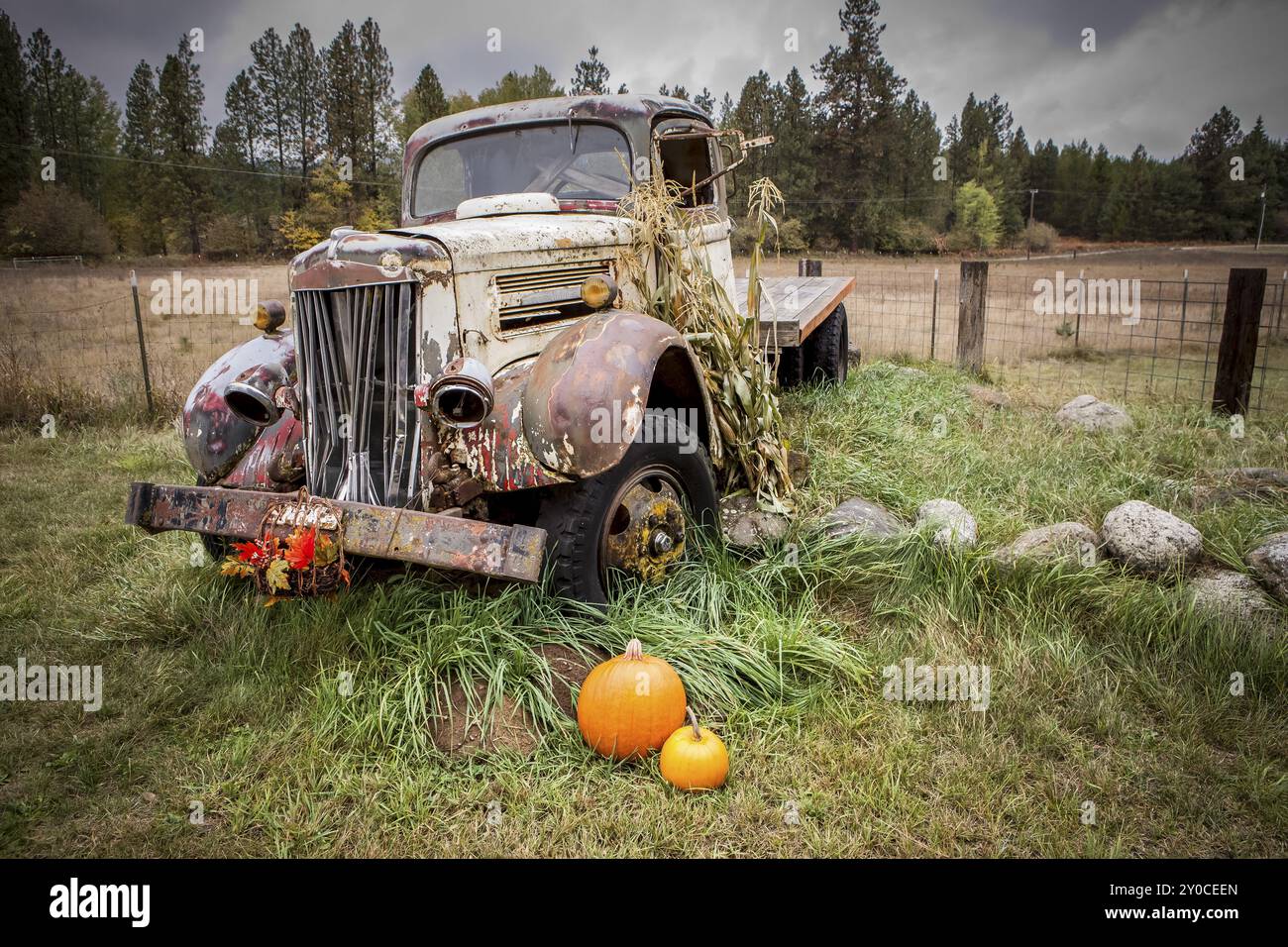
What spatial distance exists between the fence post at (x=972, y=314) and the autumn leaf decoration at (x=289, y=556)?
7384 mm

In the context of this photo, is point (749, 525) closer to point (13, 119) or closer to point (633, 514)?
point (633, 514)

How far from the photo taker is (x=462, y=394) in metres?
2.91

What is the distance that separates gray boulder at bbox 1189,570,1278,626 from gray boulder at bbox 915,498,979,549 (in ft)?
3.02

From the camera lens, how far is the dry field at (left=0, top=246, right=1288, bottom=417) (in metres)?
7.90

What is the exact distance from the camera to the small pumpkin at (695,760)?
257 centimetres

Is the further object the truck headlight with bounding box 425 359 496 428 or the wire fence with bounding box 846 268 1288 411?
the wire fence with bounding box 846 268 1288 411

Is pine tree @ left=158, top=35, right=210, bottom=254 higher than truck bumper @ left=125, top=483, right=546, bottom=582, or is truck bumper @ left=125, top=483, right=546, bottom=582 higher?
pine tree @ left=158, top=35, right=210, bottom=254

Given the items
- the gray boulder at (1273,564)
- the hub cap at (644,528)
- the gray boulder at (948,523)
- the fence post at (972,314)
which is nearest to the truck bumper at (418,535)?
the hub cap at (644,528)

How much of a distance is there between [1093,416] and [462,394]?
5151 mm

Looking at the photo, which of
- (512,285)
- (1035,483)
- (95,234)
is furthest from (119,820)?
(95,234)

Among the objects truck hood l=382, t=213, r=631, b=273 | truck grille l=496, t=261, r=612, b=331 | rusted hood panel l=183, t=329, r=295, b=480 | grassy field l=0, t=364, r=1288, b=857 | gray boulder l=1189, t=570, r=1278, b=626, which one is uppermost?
truck hood l=382, t=213, r=631, b=273

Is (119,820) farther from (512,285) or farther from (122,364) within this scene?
(122,364)

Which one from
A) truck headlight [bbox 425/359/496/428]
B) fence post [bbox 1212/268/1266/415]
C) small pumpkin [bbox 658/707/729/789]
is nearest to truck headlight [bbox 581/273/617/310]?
truck headlight [bbox 425/359/496/428]

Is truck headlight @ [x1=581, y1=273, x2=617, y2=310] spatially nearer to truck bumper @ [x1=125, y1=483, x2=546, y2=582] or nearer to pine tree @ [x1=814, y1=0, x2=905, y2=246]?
truck bumper @ [x1=125, y1=483, x2=546, y2=582]
